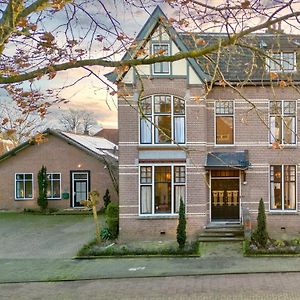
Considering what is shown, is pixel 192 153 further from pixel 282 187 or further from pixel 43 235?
pixel 43 235

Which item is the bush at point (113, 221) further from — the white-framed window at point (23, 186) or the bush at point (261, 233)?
the white-framed window at point (23, 186)

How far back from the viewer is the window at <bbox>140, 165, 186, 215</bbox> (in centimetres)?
1798

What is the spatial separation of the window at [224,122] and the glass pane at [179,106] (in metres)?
1.71

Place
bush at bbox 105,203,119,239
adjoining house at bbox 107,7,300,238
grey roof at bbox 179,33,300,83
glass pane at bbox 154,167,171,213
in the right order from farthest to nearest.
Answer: bush at bbox 105,203,119,239
glass pane at bbox 154,167,171,213
adjoining house at bbox 107,7,300,238
grey roof at bbox 179,33,300,83

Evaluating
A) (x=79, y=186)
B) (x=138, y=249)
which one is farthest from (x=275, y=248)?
(x=79, y=186)

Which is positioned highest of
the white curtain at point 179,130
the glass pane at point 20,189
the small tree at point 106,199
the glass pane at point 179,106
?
the glass pane at point 179,106

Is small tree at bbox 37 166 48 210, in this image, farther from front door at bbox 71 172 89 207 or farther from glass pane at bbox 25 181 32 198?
front door at bbox 71 172 89 207

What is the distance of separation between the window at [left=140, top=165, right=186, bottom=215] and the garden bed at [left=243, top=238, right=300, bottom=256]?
11.8 feet

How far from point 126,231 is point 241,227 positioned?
510cm

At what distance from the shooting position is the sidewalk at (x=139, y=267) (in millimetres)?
13102

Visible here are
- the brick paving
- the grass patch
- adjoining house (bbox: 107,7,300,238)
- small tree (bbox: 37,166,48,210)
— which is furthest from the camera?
small tree (bbox: 37,166,48,210)

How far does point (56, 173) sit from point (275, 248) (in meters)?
17.3

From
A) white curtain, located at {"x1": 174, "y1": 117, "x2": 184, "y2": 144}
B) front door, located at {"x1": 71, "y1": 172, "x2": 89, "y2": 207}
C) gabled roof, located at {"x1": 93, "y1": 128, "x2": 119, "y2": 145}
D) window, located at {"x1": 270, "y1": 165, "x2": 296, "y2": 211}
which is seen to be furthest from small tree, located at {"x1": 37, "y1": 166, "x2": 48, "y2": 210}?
gabled roof, located at {"x1": 93, "y1": 128, "x2": 119, "y2": 145}

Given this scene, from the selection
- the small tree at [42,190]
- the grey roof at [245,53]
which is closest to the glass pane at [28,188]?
the small tree at [42,190]
